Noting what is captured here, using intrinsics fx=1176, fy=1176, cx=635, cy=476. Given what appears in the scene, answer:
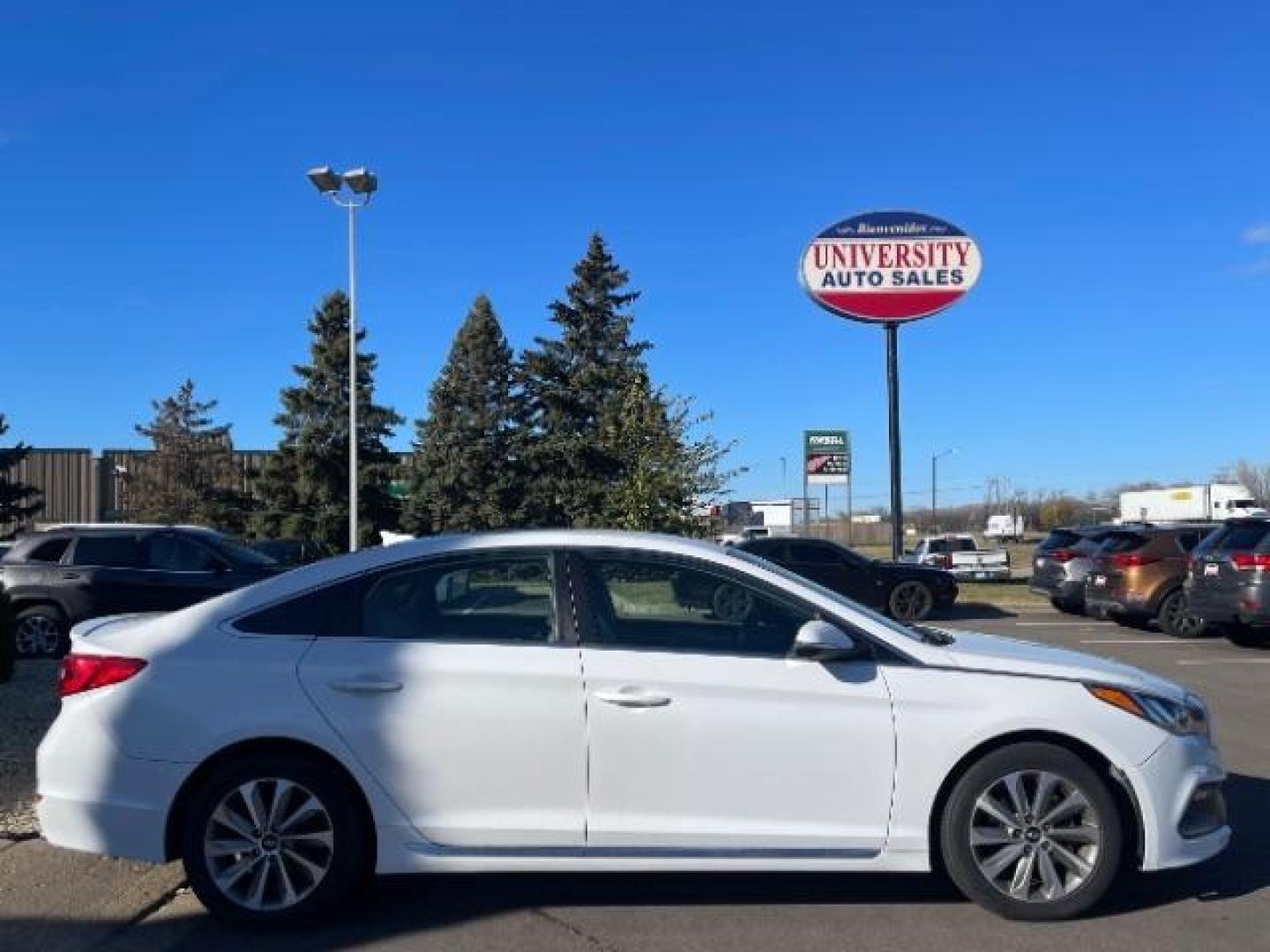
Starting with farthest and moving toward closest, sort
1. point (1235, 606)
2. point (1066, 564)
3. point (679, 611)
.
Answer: point (1066, 564) → point (1235, 606) → point (679, 611)

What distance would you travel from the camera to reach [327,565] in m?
5.20

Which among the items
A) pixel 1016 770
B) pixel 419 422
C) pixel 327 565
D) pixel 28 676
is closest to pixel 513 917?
pixel 327 565

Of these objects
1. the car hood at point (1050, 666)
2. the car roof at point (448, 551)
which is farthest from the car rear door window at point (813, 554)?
the car roof at point (448, 551)

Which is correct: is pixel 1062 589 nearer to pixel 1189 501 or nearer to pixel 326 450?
pixel 326 450

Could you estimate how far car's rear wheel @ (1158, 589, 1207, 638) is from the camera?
56.5 ft

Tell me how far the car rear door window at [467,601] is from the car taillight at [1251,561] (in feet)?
40.8

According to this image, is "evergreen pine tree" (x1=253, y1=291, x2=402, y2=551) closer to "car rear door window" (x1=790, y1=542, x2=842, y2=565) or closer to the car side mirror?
"car rear door window" (x1=790, y1=542, x2=842, y2=565)

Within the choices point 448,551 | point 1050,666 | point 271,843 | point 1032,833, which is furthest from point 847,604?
point 271,843

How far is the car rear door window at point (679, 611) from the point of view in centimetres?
496

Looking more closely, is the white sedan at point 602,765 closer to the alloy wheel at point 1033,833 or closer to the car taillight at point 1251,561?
the alloy wheel at point 1033,833

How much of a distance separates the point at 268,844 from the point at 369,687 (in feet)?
2.48

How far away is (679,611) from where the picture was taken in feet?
17.2

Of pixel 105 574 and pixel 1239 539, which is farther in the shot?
pixel 1239 539

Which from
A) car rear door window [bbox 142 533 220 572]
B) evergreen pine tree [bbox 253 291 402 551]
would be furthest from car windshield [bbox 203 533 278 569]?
evergreen pine tree [bbox 253 291 402 551]
